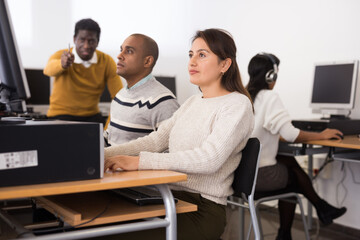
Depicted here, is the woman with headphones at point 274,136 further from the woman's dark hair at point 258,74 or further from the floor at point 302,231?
the floor at point 302,231

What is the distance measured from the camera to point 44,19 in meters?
4.17

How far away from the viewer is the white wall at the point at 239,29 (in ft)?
10.1

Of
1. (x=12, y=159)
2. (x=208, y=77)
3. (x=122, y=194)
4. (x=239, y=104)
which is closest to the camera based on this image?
(x=12, y=159)

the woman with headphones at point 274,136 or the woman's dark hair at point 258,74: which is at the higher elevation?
the woman's dark hair at point 258,74

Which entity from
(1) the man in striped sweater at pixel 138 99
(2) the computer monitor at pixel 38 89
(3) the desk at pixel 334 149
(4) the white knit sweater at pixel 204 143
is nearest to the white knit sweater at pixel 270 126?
(3) the desk at pixel 334 149

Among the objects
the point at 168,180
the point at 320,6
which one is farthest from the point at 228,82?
the point at 320,6

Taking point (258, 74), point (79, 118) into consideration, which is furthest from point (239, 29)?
point (79, 118)

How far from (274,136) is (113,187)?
5.24ft

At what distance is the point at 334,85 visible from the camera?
296cm

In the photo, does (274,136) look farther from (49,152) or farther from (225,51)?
(49,152)

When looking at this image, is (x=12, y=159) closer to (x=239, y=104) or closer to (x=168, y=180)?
(x=168, y=180)

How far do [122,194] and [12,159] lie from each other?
0.40 metres

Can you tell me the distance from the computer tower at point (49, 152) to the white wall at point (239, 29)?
2382 mm

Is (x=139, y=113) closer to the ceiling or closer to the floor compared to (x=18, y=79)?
closer to the floor
